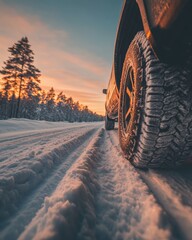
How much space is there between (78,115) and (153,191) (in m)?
75.4

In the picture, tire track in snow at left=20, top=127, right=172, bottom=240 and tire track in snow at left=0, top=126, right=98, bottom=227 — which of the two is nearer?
tire track in snow at left=20, top=127, right=172, bottom=240

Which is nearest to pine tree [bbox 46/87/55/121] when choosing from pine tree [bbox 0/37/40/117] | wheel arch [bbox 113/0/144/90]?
pine tree [bbox 0/37/40/117]

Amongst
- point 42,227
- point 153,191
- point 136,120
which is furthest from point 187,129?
point 42,227

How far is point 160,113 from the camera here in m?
1.05

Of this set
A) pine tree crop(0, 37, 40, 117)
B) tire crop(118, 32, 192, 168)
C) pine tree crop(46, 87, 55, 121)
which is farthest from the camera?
pine tree crop(46, 87, 55, 121)

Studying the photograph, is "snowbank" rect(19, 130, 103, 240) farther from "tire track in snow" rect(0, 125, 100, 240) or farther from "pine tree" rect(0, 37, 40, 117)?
"pine tree" rect(0, 37, 40, 117)

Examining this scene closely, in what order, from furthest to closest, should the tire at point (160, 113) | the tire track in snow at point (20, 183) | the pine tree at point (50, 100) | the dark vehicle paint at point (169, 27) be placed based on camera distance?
the pine tree at point (50, 100) < the tire at point (160, 113) < the tire track in snow at point (20, 183) < the dark vehicle paint at point (169, 27)

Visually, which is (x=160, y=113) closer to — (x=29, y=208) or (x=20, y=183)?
(x=29, y=208)

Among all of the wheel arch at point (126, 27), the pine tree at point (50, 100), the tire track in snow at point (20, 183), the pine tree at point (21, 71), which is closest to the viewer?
the tire track in snow at point (20, 183)

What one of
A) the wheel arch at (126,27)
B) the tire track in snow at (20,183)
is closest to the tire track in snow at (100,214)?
the tire track in snow at (20,183)

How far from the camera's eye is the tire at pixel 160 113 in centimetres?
103

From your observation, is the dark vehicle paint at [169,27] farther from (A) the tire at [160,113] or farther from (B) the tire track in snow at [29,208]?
(B) the tire track in snow at [29,208]

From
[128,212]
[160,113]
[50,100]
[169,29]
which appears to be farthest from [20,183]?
[50,100]

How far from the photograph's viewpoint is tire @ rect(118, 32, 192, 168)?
40.4 inches
